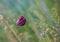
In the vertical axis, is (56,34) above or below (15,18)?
below

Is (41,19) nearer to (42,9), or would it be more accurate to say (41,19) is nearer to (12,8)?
(42,9)

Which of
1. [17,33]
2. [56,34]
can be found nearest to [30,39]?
[17,33]

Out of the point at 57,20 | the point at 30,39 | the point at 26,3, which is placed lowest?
the point at 30,39

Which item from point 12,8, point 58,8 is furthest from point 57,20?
point 12,8

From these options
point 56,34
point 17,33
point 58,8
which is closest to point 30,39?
point 17,33

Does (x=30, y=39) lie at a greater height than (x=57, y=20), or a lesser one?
lesser

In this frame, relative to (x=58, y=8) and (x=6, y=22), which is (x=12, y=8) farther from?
(x=58, y=8)
